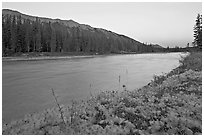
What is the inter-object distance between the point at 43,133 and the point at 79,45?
92.0 meters

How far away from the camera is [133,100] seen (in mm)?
8672

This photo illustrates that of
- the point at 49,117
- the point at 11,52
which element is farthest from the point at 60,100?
the point at 11,52

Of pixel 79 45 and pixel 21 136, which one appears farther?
pixel 79 45

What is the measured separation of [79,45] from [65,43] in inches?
416

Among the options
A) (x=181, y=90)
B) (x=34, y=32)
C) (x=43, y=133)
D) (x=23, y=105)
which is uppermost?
(x=34, y=32)

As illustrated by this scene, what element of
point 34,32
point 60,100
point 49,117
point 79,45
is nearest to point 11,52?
point 34,32

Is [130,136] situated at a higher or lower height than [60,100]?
higher

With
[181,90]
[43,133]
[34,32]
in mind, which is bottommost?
[43,133]

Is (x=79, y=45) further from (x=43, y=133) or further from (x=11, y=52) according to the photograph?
(x=43, y=133)

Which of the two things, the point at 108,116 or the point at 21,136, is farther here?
the point at 108,116

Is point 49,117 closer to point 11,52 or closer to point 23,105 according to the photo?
point 23,105

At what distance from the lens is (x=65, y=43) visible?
286 feet

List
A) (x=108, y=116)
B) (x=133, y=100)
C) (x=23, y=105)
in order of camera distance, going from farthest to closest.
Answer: (x=23, y=105) → (x=133, y=100) → (x=108, y=116)

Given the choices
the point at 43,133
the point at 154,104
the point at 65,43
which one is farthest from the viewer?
the point at 65,43
